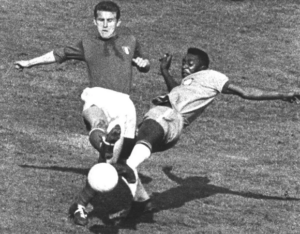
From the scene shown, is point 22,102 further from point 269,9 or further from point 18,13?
point 269,9

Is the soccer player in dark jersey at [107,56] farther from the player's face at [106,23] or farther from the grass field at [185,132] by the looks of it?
the grass field at [185,132]

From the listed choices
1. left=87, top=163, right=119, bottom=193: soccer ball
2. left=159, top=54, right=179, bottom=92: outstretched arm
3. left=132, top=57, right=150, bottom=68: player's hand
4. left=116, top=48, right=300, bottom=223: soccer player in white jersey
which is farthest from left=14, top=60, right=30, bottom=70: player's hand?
left=87, top=163, right=119, bottom=193: soccer ball

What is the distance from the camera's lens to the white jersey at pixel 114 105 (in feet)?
44.3

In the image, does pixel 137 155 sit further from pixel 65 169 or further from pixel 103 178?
pixel 65 169

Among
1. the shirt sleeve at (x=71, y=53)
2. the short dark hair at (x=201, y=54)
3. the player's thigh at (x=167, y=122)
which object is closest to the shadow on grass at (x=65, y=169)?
the shirt sleeve at (x=71, y=53)

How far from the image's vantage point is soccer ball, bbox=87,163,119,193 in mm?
12289

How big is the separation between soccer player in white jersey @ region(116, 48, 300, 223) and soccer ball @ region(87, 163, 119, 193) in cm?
71

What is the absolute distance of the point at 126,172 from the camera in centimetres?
1274

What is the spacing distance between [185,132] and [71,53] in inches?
192

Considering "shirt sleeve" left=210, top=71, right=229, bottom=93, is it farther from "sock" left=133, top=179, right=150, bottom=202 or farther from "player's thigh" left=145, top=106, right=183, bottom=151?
"sock" left=133, top=179, right=150, bottom=202

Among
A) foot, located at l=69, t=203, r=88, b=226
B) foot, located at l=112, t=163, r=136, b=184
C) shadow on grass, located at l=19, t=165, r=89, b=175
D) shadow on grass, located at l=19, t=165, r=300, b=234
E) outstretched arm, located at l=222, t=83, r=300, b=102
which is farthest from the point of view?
shadow on grass, located at l=19, t=165, r=89, b=175

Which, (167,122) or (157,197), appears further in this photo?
(157,197)

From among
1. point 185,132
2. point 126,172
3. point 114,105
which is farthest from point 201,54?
point 185,132

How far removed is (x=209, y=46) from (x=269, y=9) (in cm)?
304
